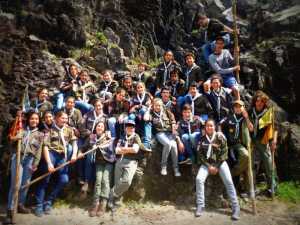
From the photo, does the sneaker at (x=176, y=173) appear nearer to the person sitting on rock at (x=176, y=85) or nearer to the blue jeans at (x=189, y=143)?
the blue jeans at (x=189, y=143)

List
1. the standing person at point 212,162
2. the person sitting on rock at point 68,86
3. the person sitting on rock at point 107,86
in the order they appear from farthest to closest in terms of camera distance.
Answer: the person sitting on rock at point 107,86, the person sitting on rock at point 68,86, the standing person at point 212,162

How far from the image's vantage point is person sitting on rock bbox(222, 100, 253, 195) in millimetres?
9523

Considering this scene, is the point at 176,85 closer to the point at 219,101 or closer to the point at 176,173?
the point at 219,101

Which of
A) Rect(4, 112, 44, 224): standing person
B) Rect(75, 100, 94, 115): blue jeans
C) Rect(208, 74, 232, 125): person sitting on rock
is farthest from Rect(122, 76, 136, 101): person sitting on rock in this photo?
Rect(4, 112, 44, 224): standing person

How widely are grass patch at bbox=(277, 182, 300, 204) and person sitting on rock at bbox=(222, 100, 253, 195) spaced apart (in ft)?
6.09

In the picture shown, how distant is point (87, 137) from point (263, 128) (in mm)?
5026

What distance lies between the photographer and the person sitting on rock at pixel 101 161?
28.8 feet

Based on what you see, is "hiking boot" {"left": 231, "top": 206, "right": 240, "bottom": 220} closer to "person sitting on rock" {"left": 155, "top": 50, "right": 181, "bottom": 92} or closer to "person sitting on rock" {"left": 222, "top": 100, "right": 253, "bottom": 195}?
"person sitting on rock" {"left": 222, "top": 100, "right": 253, "bottom": 195}

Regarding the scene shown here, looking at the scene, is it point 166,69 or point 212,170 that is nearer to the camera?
point 212,170

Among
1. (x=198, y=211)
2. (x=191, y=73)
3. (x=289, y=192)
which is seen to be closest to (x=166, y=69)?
(x=191, y=73)

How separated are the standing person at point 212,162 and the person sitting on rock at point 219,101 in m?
1.15

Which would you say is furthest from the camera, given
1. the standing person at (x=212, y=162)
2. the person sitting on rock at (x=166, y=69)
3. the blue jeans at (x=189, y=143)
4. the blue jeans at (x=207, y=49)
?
the blue jeans at (x=207, y=49)

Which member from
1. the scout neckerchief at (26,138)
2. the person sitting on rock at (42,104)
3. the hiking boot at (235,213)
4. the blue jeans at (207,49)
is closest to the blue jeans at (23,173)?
the scout neckerchief at (26,138)

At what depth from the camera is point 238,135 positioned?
955 centimetres
